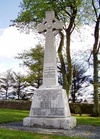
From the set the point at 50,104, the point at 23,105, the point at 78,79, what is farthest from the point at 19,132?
the point at 78,79

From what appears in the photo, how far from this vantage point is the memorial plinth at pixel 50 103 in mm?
9977

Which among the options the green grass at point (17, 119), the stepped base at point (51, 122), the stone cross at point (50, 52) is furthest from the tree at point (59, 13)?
the stepped base at point (51, 122)

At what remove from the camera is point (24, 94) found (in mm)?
43062

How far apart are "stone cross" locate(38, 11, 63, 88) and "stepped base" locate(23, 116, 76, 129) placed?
160 centimetres

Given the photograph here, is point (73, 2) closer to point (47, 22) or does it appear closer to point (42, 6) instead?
point (42, 6)

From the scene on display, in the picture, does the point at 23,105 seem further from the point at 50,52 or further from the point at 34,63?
the point at 50,52

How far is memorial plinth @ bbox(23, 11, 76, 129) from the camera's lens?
9.98 metres

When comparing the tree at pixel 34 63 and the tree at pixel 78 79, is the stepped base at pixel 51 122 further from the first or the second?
the tree at pixel 78 79

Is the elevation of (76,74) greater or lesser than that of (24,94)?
greater

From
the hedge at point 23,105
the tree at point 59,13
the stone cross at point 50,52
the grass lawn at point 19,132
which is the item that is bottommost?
the grass lawn at point 19,132

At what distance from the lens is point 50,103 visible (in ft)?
34.1

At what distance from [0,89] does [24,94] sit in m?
4.67

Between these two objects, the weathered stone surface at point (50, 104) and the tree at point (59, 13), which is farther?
the tree at point (59, 13)

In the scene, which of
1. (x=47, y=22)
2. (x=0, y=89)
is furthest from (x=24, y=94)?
(x=47, y=22)
